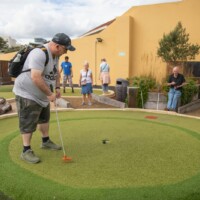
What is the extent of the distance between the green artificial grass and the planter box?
9.75 feet

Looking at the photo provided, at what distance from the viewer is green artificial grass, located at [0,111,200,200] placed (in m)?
2.82

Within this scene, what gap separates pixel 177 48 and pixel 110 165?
9.32 m

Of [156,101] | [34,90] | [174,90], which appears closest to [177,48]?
[156,101]

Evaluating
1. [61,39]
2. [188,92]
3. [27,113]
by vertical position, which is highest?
[61,39]

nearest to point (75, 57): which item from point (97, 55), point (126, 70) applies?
point (97, 55)

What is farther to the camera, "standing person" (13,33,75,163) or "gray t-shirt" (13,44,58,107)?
"standing person" (13,33,75,163)

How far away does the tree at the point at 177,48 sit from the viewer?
11688 millimetres

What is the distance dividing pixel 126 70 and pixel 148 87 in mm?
6245

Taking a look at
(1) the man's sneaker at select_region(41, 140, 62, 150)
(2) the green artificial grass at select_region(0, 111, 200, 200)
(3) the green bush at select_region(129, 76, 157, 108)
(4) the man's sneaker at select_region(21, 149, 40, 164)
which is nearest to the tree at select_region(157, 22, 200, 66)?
(3) the green bush at select_region(129, 76, 157, 108)

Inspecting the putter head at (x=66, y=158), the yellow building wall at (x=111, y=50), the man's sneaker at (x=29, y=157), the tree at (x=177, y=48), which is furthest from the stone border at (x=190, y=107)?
the yellow building wall at (x=111, y=50)

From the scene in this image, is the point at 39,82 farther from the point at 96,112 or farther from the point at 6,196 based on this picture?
the point at 96,112

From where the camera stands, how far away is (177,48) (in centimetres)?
1167

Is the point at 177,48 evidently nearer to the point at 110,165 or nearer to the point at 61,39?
the point at 61,39

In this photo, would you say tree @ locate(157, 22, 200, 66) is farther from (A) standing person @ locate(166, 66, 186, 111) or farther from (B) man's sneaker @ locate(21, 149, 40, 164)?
(B) man's sneaker @ locate(21, 149, 40, 164)
